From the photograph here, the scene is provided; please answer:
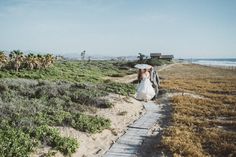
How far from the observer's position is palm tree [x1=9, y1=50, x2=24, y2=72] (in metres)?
46.4

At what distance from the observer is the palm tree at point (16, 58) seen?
46.4 metres

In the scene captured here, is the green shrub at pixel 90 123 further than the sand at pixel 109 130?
Yes

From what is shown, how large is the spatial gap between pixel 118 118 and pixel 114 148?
4219 mm

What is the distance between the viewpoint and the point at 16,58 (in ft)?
156

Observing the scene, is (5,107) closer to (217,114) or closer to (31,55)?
(217,114)

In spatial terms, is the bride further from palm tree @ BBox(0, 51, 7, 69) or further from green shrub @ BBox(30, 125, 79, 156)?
palm tree @ BBox(0, 51, 7, 69)

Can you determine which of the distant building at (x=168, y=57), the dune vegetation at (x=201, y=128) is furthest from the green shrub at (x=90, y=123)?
the distant building at (x=168, y=57)

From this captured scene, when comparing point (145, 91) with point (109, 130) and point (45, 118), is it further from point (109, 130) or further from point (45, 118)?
point (45, 118)

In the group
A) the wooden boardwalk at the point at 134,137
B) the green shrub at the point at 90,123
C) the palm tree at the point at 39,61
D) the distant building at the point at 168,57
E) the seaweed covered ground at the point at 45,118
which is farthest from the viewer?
the distant building at the point at 168,57

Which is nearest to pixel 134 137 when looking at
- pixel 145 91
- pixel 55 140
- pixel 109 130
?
pixel 109 130

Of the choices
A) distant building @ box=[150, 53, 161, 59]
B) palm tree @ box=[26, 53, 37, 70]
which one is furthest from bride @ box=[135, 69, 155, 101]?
distant building @ box=[150, 53, 161, 59]

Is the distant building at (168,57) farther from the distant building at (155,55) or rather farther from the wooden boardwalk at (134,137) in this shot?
the wooden boardwalk at (134,137)

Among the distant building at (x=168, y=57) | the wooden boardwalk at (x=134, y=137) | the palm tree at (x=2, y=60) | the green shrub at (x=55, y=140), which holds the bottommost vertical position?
the wooden boardwalk at (x=134, y=137)

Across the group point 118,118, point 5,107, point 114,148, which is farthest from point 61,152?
point 118,118
